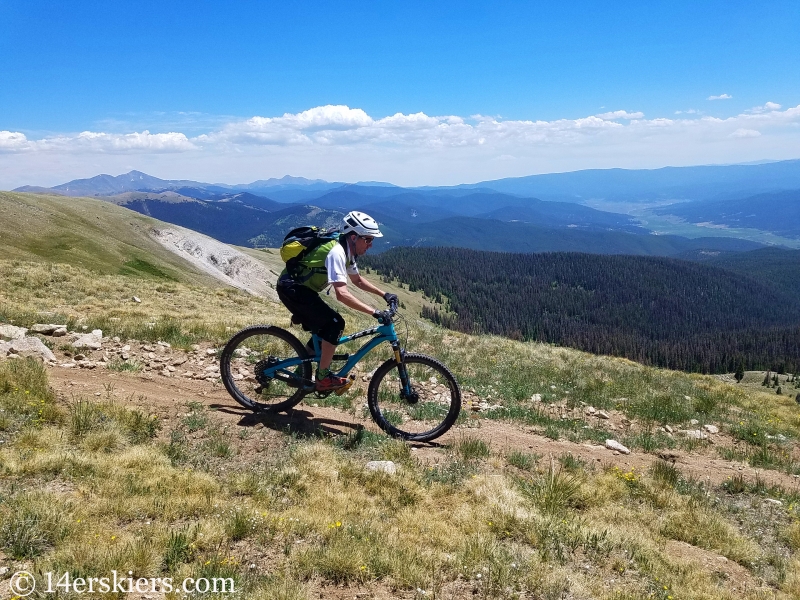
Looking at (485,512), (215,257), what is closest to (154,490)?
(485,512)

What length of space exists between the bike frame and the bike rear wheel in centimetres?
8

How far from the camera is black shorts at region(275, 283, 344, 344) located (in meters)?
7.99

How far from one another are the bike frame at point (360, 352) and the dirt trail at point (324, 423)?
0.99 metres

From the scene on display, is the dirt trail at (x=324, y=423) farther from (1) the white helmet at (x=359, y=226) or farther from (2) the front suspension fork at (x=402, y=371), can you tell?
(1) the white helmet at (x=359, y=226)

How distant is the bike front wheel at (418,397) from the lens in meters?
8.25

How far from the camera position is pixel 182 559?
434cm

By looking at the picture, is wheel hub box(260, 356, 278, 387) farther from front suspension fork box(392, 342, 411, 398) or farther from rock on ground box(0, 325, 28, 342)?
rock on ground box(0, 325, 28, 342)

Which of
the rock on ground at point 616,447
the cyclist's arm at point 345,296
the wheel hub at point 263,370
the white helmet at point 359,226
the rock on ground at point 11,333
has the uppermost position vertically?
the white helmet at point 359,226

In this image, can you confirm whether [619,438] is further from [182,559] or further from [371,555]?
[182,559]

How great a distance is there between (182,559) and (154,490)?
56.7 inches

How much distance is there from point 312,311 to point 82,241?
181ft

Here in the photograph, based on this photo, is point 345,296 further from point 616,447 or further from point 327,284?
point 616,447

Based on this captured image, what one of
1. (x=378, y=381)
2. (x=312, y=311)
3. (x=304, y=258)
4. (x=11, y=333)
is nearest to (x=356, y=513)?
(x=378, y=381)

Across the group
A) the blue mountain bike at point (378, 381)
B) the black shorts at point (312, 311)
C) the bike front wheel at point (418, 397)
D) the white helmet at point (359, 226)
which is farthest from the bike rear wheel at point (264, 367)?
the white helmet at point (359, 226)
